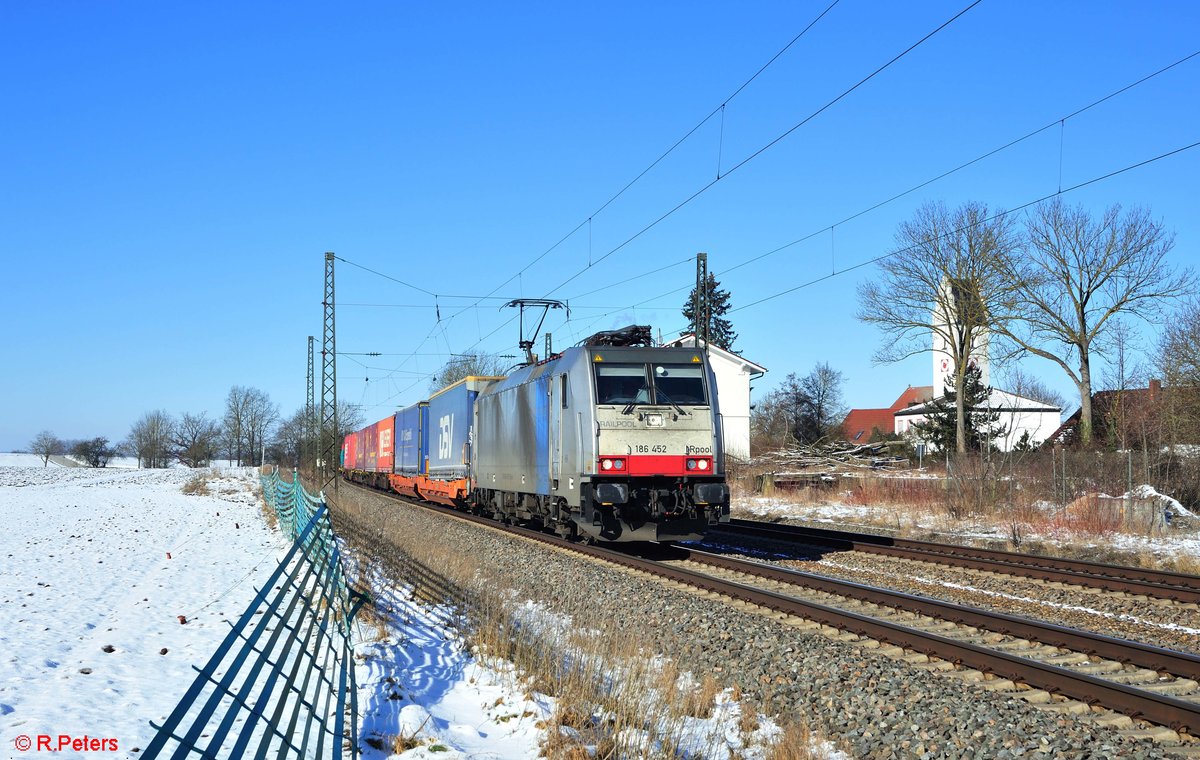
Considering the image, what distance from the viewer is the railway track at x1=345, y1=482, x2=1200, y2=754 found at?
249 inches

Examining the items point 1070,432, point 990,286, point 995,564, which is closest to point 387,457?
point 990,286

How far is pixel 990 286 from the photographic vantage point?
3894cm

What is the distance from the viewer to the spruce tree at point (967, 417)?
41.8 m

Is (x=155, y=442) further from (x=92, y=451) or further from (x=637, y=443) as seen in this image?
(x=637, y=443)

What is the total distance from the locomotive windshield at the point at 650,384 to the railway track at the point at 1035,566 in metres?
4.08

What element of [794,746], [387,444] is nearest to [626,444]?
[794,746]

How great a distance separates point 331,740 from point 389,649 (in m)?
2.86

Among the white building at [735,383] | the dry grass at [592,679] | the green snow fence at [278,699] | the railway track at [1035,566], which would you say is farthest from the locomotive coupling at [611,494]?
the white building at [735,383]

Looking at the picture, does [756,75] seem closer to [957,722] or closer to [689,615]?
[689,615]

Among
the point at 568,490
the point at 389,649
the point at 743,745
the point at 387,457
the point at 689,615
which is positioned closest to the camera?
the point at 743,745

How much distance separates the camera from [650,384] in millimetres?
15172

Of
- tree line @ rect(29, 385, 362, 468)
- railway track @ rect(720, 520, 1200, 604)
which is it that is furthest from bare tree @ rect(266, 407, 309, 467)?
railway track @ rect(720, 520, 1200, 604)

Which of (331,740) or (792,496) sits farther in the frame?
(792,496)

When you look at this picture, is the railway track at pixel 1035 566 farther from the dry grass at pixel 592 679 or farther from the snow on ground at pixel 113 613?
the snow on ground at pixel 113 613
